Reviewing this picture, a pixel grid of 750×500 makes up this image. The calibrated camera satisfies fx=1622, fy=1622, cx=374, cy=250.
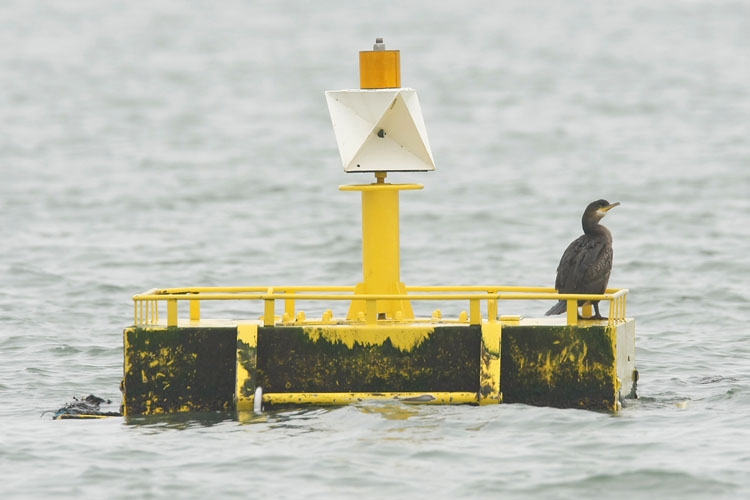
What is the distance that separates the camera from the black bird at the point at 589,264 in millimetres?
13211

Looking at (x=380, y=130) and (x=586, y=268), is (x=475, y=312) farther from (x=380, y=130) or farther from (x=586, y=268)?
(x=380, y=130)

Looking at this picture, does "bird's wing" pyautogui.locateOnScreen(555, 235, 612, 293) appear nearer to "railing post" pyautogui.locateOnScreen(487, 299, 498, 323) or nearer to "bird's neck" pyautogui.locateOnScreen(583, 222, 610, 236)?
"bird's neck" pyautogui.locateOnScreen(583, 222, 610, 236)

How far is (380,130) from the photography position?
1353 cm

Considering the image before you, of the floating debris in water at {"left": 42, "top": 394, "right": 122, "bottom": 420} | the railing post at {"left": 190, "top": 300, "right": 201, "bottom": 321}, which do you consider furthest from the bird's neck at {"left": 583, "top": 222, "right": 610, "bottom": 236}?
the floating debris in water at {"left": 42, "top": 394, "right": 122, "bottom": 420}

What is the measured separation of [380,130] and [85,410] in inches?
141

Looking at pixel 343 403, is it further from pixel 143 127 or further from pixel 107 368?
pixel 143 127

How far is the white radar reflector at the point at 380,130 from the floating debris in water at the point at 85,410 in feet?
9.87

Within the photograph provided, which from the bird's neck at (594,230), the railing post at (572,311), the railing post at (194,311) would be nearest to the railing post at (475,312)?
the railing post at (572,311)

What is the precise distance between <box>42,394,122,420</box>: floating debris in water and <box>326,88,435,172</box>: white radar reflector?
3009mm

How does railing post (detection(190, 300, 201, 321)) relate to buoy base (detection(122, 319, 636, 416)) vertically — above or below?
above

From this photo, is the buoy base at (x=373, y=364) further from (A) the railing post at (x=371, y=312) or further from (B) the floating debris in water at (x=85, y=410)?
(B) the floating debris in water at (x=85, y=410)

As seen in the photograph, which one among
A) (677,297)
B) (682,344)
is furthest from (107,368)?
(677,297)

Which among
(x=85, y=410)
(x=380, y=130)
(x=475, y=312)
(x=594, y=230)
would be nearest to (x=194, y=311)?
(x=85, y=410)

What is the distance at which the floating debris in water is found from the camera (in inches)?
544
